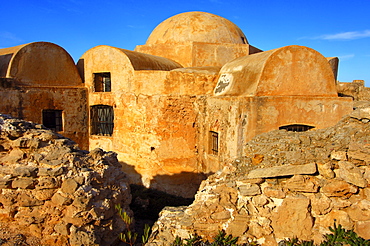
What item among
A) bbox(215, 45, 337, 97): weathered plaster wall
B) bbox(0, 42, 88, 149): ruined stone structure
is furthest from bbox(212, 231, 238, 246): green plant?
bbox(0, 42, 88, 149): ruined stone structure

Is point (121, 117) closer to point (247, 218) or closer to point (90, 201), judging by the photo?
point (90, 201)

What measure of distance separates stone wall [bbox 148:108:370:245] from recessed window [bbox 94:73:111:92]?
24.5ft

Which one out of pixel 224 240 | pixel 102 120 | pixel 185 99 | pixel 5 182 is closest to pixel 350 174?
pixel 224 240

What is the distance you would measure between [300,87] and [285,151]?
396 cm

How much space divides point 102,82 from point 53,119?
7.32ft

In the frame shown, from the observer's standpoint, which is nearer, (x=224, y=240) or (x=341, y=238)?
(x=341, y=238)

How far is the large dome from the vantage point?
12656mm

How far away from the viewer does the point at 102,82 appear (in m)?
11.0

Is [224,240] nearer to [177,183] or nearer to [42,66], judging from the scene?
[177,183]

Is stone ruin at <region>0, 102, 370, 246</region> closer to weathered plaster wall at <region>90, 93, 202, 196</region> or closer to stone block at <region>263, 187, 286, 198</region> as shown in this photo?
stone block at <region>263, 187, 286, 198</region>

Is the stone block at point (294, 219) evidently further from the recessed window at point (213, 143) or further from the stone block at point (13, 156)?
the recessed window at point (213, 143)

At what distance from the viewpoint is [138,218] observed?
754 cm

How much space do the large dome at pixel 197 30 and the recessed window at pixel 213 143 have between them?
17.3 feet

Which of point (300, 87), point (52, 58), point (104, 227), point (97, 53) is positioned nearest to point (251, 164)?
point (104, 227)
